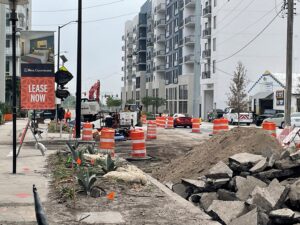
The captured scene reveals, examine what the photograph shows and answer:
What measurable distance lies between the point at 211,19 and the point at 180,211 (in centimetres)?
7173

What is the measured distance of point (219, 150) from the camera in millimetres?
12977

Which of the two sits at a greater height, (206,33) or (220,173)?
(206,33)

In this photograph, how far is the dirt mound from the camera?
12266 millimetres

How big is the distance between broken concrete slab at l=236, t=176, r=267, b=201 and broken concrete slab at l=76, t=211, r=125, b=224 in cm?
227

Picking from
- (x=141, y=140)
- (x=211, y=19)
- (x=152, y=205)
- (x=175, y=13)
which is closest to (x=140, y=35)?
(x=175, y=13)

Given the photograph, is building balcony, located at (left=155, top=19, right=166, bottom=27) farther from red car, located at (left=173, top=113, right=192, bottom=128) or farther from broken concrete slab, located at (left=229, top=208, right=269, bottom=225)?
broken concrete slab, located at (left=229, top=208, right=269, bottom=225)

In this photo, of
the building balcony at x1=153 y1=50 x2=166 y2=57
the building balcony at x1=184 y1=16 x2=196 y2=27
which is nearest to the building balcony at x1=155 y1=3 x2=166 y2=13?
the building balcony at x1=153 y1=50 x2=166 y2=57

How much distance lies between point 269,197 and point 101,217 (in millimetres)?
2542

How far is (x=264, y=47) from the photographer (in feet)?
248

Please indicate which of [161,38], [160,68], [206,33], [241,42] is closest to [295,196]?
[241,42]

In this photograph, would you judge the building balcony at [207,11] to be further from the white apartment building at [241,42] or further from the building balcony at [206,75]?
the building balcony at [206,75]

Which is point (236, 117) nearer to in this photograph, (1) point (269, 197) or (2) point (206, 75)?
(2) point (206, 75)

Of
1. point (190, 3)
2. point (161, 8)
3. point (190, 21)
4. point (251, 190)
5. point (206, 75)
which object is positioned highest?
point (161, 8)

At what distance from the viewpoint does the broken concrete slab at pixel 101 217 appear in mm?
7262
